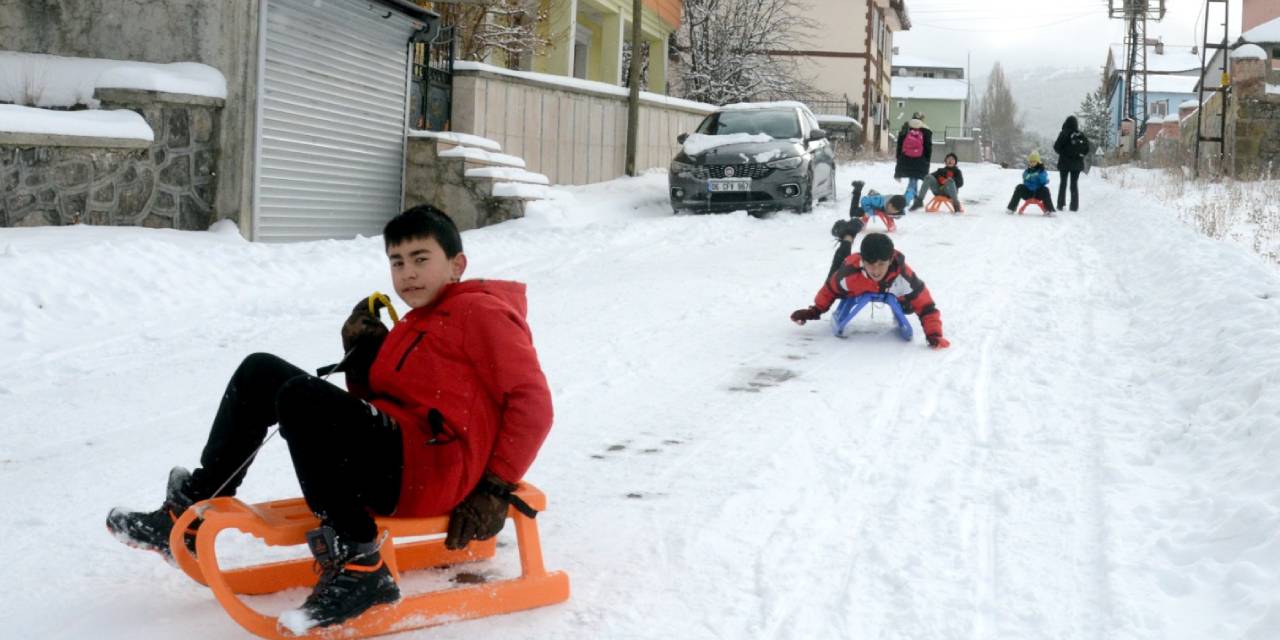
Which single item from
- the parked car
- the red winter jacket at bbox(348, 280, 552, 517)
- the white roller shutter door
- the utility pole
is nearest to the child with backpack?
the parked car

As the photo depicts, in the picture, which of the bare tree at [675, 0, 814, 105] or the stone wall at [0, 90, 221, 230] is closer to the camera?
the stone wall at [0, 90, 221, 230]

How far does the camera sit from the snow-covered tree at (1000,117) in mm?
125250

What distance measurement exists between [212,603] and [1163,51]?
8978 centimetres

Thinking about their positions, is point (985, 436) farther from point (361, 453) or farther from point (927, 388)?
point (361, 453)

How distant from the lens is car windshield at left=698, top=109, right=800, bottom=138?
640 inches

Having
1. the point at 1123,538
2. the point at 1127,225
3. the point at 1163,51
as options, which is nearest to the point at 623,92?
the point at 1127,225

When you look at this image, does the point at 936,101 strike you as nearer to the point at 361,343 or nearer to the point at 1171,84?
the point at 1171,84

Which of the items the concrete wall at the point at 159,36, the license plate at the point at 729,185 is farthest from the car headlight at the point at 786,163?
the concrete wall at the point at 159,36

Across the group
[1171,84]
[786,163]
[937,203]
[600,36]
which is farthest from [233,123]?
[1171,84]

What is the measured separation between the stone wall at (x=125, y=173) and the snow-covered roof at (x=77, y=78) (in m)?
0.11

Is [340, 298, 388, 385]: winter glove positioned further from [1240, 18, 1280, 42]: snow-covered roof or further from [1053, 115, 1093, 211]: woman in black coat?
[1240, 18, 1280, 42]: snow-covered roof

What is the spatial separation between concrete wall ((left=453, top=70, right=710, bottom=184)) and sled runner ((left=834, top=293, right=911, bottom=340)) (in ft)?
29.8

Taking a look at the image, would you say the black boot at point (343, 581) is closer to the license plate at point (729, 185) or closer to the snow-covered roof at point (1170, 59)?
the license plate at point (729, 185)

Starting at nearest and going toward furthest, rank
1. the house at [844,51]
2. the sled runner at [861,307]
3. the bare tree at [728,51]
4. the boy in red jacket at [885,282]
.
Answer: the boy in red jacket at [885,282] → the sled runner at [861,307] → the bare tree at [728,51] → the house at [844,51]
